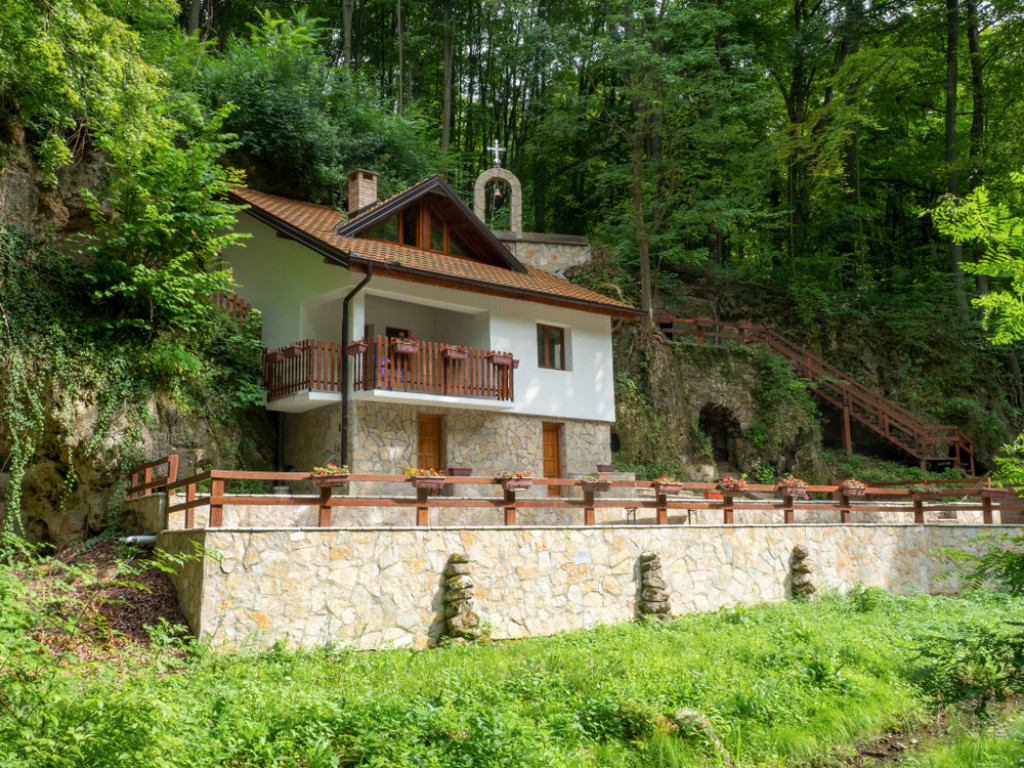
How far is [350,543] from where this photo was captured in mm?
9617

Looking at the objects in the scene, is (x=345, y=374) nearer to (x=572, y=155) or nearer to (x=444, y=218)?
(x=444, y=218)

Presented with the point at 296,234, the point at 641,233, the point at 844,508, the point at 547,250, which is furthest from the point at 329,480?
the point at 547,250

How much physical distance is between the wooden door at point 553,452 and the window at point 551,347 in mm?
1384

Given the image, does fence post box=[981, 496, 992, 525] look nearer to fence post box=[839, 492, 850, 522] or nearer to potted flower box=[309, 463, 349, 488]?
fence post box=[839, 492, 850, 522]

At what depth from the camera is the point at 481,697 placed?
25.2 ft

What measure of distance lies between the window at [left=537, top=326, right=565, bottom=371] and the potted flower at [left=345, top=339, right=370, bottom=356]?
4.66 metres

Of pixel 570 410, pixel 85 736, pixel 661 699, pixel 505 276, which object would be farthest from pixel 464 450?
pixel 85 736

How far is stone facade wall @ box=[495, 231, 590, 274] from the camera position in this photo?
24250 millimetres

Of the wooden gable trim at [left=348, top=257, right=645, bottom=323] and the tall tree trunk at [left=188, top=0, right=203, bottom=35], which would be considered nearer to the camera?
the wooden gable trim at [left=348, top=257, right=645, bottom=323]

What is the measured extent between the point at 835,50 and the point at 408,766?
93.9ft

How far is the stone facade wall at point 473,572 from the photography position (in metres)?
8.79

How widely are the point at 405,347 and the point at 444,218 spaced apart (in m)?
4.33

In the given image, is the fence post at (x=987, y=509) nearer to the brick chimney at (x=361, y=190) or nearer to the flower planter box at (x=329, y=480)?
the flower planter box at (x=329, y=480)

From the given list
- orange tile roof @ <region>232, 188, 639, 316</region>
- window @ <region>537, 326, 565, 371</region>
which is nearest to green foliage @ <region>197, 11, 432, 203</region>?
orange tile roof @ <region>232, 188, 639, 316</region>
